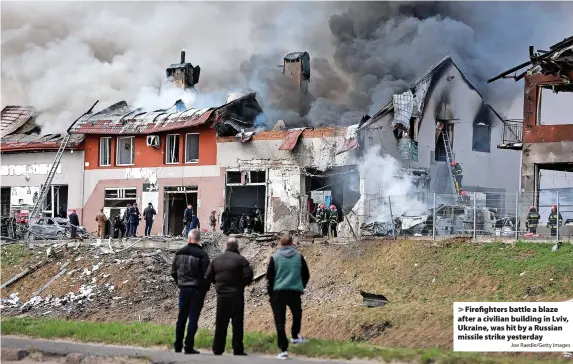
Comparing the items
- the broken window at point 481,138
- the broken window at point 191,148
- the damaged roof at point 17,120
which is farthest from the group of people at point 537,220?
the damaged roof at point 17,120

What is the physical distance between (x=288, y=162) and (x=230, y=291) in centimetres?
2941

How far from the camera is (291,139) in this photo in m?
43.9

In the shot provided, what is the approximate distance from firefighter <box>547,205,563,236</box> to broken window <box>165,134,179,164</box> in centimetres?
2348

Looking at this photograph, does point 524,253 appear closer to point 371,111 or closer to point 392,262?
→ point 392,262

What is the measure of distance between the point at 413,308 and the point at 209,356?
9.94 metres

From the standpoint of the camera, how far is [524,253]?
27906 millimetres

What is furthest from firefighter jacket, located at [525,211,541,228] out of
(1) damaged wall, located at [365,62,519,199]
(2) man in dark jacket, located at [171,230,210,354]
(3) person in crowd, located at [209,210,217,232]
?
(3) person in crowd, located at [209,210,217,232]

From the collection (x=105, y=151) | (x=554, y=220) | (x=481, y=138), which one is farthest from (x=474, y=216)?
(x=105, y=151)

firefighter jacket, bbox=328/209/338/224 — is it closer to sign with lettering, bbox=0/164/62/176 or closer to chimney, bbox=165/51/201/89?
sign with lettering, bbox=0/164/62/176

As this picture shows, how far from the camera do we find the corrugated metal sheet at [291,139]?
43594 millimetres

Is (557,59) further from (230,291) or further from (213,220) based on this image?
(230,291)

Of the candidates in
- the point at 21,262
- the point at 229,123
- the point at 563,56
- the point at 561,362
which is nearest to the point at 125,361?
the point at 561,362

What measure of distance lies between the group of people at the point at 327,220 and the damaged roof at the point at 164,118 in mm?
10567

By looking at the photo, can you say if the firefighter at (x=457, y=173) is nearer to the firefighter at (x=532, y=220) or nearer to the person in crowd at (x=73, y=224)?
the firefighter at (x=532, y=220)
